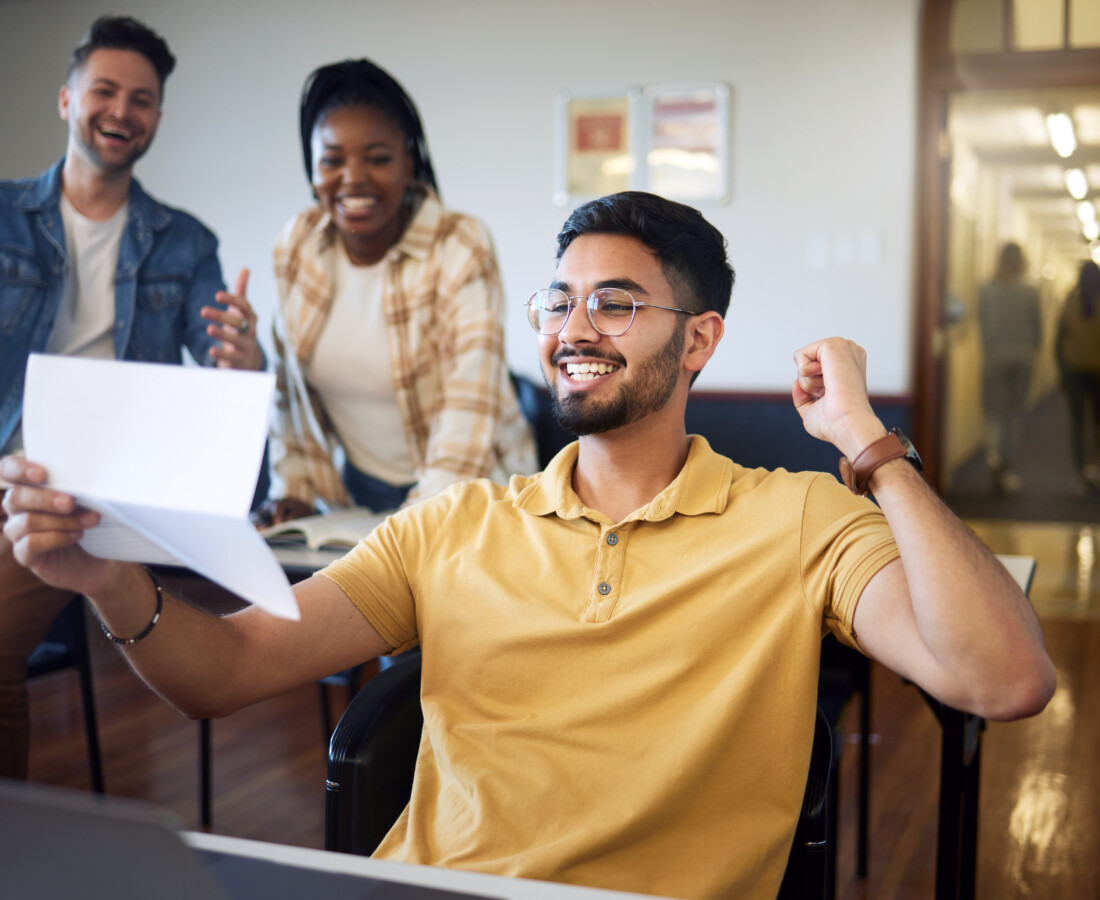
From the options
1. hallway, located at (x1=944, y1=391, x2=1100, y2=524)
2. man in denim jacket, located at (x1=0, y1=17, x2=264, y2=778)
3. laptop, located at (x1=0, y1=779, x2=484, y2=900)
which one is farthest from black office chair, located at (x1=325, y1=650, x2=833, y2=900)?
hallway, located at (x1=944, y1=391, x2=1100, y2=524)

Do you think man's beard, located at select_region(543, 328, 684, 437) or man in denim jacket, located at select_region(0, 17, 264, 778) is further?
man in denim jacket, located at select_region(0, 17, 264, 778)

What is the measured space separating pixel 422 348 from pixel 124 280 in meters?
0.65

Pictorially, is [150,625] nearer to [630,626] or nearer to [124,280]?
[630,626]

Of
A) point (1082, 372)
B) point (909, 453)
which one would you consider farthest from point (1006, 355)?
point (909, 453)

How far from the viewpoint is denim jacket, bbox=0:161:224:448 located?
87.7 inches

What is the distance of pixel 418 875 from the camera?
2.43 feet

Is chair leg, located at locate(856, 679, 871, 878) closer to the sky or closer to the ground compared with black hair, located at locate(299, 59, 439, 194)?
closer to the ground

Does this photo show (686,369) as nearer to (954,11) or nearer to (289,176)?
(954,11)

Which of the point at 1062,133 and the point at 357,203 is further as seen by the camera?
the point at 1062,133

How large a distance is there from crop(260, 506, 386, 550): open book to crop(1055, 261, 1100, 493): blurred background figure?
3.47 m

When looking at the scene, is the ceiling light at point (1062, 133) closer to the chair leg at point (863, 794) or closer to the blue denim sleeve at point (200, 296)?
the chair leg at point (863, 794)

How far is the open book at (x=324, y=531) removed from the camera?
1.93 metres

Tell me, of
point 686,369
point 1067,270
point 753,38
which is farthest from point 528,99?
point 686,369

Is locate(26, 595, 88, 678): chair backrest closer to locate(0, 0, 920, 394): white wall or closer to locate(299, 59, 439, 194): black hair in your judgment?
locate(299, 59, 439, 194): black hair
